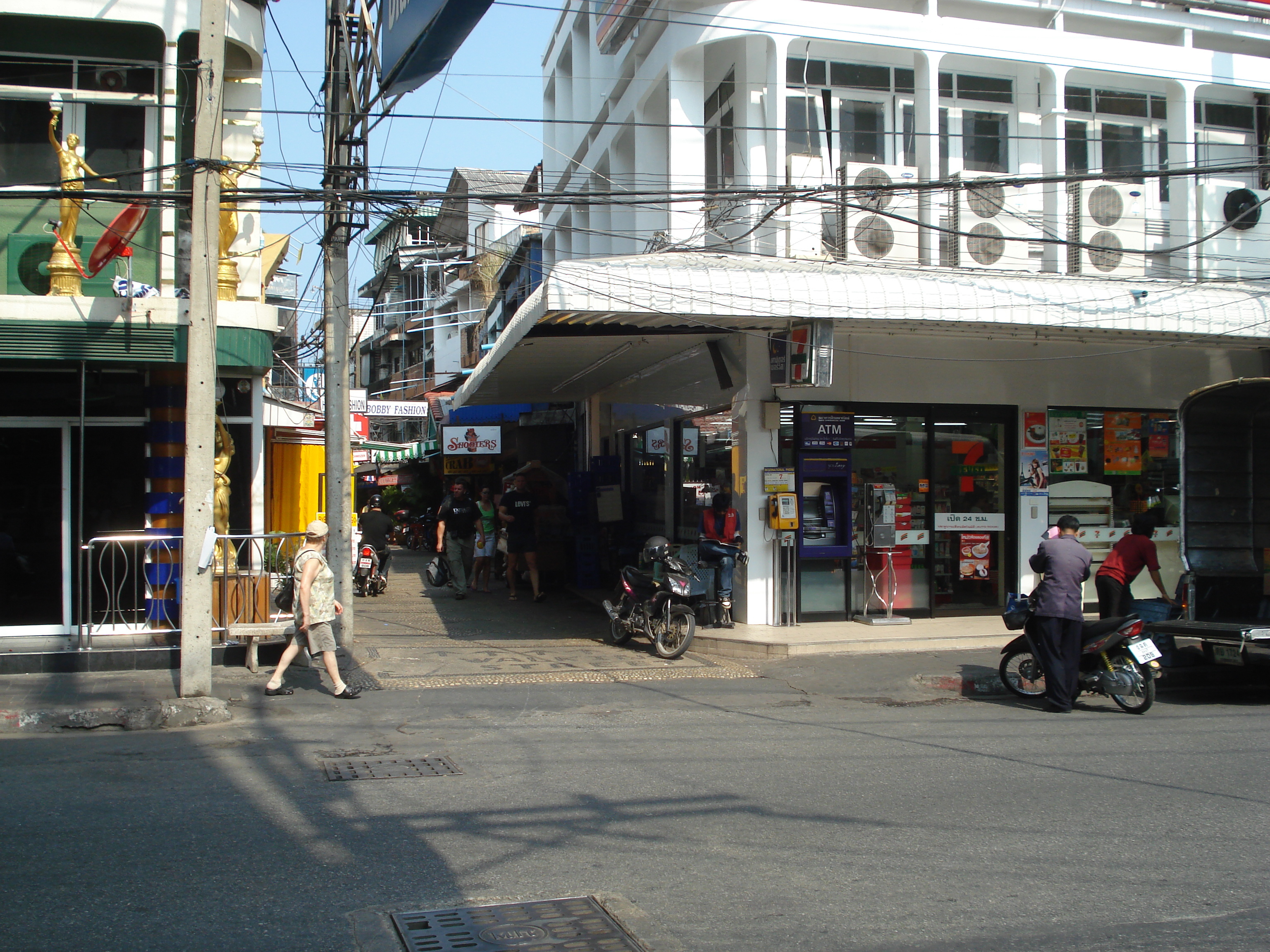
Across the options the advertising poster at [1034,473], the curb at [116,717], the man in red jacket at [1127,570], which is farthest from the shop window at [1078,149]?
the curb at [116,717]

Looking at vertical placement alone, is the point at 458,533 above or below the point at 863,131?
below

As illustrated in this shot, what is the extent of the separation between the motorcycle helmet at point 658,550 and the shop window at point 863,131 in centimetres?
644

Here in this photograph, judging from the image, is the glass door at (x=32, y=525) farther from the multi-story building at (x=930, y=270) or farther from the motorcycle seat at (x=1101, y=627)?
the motorcycle seat at (x=1101, y=627)

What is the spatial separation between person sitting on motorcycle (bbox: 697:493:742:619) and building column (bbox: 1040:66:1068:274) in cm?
605

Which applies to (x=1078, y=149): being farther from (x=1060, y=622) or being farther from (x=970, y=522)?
(x=1060, y=622)

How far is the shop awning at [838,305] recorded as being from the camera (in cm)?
1099

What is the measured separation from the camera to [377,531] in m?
17.5

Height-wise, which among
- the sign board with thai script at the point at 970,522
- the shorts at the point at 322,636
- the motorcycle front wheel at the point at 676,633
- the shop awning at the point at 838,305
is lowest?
the motorcycle front wheel at the point at 676,633

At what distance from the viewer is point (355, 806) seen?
6.00 m

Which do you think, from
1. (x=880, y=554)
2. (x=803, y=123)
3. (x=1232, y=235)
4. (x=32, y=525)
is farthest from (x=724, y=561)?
(x=1232, y=235)

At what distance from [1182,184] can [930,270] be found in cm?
532

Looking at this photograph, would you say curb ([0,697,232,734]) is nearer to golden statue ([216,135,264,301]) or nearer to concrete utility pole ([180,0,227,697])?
concrete utility pole ([180,0,227,697])

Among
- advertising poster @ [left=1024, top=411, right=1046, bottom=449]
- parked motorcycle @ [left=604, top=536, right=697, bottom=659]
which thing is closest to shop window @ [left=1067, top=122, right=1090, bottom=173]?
advertising poster @ [left=1024, top=411, right=1046, bottom=449]

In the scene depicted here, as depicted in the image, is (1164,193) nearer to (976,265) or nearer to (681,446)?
(976,265)
